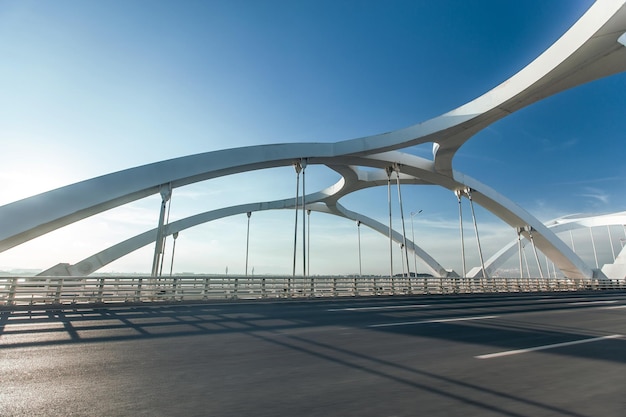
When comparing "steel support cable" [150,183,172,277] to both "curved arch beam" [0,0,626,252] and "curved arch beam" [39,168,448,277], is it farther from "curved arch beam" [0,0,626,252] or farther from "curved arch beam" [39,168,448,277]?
"curved arch beam" [39,168,448,277]

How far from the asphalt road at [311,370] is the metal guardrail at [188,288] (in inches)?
191

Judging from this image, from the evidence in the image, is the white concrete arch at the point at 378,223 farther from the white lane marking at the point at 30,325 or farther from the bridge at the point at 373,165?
the white lane marking at the point at 30,325

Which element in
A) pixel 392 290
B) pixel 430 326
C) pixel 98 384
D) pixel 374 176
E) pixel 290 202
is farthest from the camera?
pixel 290 202

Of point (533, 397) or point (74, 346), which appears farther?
point (74, 346)

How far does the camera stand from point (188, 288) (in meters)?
13.8

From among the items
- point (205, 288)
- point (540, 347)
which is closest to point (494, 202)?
point (205, 288)

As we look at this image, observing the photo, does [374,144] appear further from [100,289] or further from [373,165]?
[100,289]

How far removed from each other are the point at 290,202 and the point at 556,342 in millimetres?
36233

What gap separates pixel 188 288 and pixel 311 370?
11503 mm

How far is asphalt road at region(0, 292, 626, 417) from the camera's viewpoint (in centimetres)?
282

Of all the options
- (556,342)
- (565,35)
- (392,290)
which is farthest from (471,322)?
(565,35)

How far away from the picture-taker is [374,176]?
33.8 meters

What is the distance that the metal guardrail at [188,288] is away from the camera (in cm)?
1089

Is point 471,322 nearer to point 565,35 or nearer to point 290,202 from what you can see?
point 565,35
